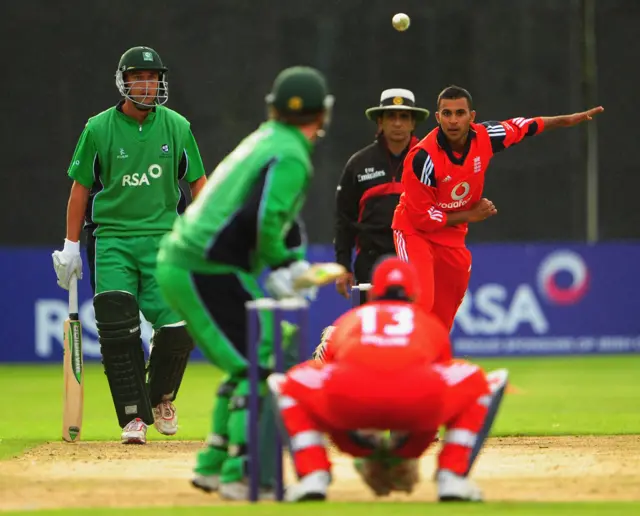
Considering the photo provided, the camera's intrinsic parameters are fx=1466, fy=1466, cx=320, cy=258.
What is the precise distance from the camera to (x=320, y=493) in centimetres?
593

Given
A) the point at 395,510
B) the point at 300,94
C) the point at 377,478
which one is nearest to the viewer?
the point at 395,510

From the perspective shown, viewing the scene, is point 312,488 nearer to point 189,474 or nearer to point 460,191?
point 189,474

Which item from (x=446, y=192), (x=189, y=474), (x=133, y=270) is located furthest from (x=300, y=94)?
(x=133, y=270)

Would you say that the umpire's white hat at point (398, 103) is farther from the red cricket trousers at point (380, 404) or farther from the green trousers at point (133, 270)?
the red cricket trousers at point (380, 404)

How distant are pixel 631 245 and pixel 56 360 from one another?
6474 mm

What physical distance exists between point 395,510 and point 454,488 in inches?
16.6

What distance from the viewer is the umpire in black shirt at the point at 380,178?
390 inches

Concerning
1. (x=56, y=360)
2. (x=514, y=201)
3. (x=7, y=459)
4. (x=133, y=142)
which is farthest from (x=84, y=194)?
(x=514, y=201)

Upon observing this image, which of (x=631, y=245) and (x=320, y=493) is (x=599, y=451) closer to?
(x=320, y=493)

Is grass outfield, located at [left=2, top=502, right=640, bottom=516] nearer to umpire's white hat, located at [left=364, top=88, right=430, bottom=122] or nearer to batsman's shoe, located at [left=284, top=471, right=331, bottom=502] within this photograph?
batsman's shoe, located at [left=284, top=471, right=331, bottom=502]

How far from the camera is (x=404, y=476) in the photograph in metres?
6.33

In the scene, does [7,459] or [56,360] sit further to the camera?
[56,360]

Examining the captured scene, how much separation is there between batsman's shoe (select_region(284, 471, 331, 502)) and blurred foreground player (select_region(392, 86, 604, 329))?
10.3 feet

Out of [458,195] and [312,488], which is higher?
[458,195]
